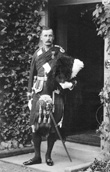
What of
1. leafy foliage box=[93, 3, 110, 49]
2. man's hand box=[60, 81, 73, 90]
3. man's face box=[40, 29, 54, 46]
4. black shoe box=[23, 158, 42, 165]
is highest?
leafy foliage box=[93, 3, 110, 49]

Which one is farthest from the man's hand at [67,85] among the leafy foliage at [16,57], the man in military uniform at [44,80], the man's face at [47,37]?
the leafy foliage at [16,57]

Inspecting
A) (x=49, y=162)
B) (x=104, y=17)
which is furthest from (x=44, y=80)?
(x=104, y=17)

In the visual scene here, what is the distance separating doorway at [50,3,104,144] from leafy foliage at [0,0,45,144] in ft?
1.42

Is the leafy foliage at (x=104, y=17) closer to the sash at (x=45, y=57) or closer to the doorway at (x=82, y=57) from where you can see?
the sash at (x=45, y=57)

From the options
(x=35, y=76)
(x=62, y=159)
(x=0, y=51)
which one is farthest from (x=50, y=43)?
(x=62, y=159)

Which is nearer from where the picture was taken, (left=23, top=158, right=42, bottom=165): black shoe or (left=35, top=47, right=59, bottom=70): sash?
(left=35, top=47, right=59, bottom=70): sash

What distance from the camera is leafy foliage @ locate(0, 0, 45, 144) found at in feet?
26.8

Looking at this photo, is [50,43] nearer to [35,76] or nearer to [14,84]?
[35,76]

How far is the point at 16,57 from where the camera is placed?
827cm

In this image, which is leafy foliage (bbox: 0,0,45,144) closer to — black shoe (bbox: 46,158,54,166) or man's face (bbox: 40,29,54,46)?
man's face (bbox: 40,29,54,46)

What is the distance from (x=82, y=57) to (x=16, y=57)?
121cm

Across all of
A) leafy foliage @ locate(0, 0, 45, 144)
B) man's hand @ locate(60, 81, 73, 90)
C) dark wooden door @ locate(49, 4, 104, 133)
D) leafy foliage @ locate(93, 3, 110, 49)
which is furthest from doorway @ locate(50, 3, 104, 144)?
leafy foliage @ locate(93, 3, 110, 49)

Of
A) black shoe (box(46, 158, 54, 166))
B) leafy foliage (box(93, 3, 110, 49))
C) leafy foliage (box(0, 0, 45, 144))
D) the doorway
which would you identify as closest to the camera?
leafy foliage (box(93, 3, 110, 49))

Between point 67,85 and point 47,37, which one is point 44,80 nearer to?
point 67,85
